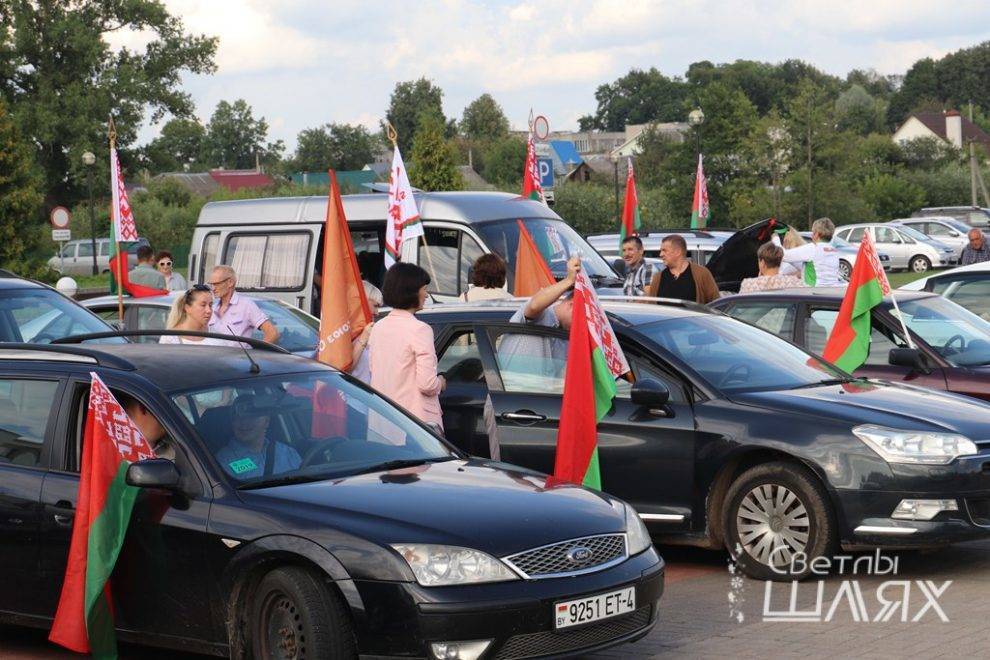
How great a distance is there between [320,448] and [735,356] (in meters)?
3.32

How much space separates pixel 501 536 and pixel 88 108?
213 feet

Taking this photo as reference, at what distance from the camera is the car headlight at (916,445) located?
328 inches

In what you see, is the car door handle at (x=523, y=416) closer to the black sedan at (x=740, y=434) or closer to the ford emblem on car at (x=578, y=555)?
the black sedan at (x=740, y=434)

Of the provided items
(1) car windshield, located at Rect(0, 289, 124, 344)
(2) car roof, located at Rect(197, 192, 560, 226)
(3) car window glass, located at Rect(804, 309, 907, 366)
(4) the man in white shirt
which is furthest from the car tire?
(2) car roof, located at Rect(197, 192, 560, 226)

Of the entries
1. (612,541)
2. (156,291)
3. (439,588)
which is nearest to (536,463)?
(612,541)

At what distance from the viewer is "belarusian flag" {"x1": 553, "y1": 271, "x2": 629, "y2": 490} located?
29.2ft

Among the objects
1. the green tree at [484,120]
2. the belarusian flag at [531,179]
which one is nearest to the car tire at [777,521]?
the belarusian flag at [531,179]

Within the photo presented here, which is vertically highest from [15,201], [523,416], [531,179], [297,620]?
[531,179]

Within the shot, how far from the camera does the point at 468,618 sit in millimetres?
5910

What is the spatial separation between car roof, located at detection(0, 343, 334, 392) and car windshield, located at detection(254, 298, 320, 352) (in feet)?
22.1

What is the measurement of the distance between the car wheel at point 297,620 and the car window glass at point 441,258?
1141 centimetres

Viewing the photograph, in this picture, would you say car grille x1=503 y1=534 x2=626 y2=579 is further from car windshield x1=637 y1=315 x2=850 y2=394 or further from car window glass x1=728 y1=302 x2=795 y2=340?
car window glass x1=728 y1=302 x2=795 y2=340

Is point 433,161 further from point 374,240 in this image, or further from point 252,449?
point 252,449

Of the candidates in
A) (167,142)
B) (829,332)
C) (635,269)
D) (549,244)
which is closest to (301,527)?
(829,332)
